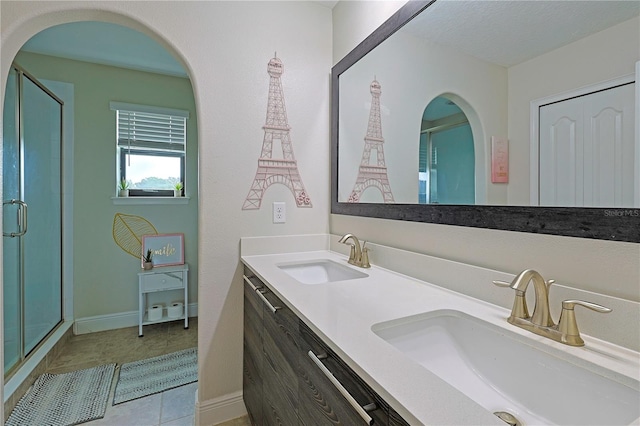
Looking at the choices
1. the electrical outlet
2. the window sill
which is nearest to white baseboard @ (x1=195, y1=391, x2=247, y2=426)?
the electrical outlet

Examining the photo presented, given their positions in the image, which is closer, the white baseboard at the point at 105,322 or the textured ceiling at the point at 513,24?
the textured ceiling at the point at 513,24

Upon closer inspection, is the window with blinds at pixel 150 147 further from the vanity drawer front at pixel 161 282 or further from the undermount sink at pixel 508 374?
the undermount sink at pixel 508 374

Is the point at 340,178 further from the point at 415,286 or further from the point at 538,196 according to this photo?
the point at 538,196

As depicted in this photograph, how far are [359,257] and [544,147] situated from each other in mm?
911

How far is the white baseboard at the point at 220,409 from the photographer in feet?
5.46

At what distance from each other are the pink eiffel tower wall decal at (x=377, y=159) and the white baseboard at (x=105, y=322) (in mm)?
2589

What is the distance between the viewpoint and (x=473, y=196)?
1082 millimetres

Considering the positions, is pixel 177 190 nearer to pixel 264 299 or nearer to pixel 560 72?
pixel 264 299

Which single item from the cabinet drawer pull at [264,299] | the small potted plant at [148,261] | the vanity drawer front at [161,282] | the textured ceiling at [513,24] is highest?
the textured ceiling at [513,24]

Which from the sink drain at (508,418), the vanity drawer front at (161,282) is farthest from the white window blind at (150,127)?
the sink drain at (508,418)

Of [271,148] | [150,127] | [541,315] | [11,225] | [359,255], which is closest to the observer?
[541,315]

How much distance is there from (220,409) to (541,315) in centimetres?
168

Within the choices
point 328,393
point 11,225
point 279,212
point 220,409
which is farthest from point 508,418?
point 11,225

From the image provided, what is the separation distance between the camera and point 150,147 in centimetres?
298
